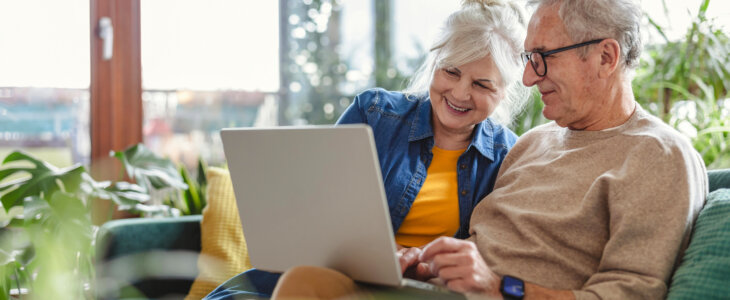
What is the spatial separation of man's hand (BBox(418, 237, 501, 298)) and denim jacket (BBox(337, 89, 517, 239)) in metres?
0.37

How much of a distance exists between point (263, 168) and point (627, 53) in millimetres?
864

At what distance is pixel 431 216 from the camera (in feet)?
5.34

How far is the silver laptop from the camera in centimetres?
102

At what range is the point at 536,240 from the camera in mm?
1342

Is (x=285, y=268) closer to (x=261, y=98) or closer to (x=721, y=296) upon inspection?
(x=721, y=296)

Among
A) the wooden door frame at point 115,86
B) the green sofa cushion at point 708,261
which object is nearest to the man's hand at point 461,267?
the green sofa cushion at point 708,261

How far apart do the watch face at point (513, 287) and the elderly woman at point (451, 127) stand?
1.23 feet

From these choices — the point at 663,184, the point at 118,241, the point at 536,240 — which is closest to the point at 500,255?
the point at 536,240

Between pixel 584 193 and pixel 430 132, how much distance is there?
0.49 meters

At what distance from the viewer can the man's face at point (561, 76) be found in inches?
54.9

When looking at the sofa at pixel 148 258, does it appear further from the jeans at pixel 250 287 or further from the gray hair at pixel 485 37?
the gray hair at pixel 485 37

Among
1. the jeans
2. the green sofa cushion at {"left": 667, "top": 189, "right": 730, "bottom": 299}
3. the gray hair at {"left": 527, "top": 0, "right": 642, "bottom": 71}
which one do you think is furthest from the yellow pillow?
the green sofa cushion at {"left": 667, "top": 189, "right": 730, "bottom": 299}

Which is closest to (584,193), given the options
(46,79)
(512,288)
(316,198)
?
(512,288)

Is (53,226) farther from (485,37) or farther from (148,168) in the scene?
(485,37)
